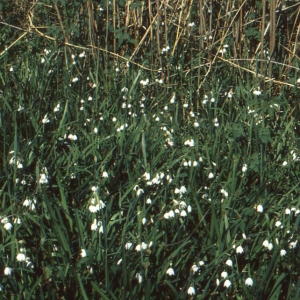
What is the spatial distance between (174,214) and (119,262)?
39cm

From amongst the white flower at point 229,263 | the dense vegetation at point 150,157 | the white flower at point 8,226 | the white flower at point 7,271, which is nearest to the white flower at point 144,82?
the dense vegetation at point 150,157

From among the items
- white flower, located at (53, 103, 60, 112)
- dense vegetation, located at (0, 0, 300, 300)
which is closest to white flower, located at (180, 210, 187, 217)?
dense vegetation, located at (0, 0, 300, 300)

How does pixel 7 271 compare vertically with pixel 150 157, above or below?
above

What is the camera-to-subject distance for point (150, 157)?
9.96ft

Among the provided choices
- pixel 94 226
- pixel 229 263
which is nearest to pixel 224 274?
pixel 229 263

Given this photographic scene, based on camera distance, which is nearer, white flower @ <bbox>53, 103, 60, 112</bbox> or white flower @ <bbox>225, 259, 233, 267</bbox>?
white flower @ <bbox>225, 259, 233, 267</bbox>

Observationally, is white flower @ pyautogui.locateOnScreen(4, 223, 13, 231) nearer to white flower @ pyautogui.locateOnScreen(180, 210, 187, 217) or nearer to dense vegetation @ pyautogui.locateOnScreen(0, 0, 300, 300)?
dense vegetation @ pyautogui.locateOnScreen(0, 0, 300, 300)

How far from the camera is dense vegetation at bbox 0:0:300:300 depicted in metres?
2.15

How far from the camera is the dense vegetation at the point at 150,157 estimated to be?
215 cm

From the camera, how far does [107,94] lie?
3.77m

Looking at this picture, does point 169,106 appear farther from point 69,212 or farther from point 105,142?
point 69,212

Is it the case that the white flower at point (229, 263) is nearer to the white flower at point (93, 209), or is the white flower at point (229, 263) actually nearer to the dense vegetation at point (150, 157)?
the dense vegetation at point (150, 157)

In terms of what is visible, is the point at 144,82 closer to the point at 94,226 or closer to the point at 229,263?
the point at 94,226

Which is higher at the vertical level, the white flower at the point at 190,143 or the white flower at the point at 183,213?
the white flower at the point at 183,213
